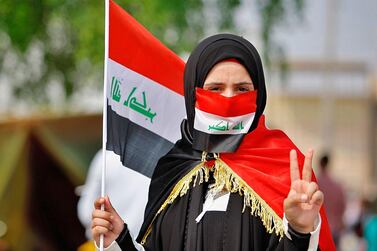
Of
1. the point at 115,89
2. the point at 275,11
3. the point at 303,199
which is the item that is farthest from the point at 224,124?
the point at 275,11

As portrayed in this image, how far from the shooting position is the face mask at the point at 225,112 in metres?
4.96

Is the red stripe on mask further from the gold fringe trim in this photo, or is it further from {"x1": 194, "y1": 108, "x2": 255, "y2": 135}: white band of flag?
the gold fringe trim

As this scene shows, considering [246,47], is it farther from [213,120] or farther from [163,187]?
[163,187]

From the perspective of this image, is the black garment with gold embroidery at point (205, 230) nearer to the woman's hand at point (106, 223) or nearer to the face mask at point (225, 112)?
the woman's hand at point (106, 223)

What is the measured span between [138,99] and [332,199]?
327 inches

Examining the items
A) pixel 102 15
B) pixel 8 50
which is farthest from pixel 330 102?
pixel 102 15

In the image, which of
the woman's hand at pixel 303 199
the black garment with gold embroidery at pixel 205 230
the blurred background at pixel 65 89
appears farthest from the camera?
the blurred background at pixel 65 89

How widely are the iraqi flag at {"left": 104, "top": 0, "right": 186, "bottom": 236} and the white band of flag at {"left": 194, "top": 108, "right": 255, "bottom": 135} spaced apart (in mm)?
549

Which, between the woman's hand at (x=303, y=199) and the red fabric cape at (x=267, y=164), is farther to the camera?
the red fabric cape at (x=267, y=164)

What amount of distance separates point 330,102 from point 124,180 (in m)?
24.9

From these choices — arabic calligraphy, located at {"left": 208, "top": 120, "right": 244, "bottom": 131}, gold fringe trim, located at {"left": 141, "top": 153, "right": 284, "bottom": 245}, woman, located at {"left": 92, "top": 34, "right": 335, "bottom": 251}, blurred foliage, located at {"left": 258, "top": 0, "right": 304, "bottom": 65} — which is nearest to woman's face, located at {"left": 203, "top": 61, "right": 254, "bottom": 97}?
woman, located at {"left": 92, "top": 34, "right": 335, "bottom": 251}

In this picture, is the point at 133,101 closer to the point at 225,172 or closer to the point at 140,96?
the point at 140,96

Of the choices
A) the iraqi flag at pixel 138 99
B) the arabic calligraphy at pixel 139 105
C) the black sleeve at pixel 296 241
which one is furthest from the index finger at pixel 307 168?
the arabic calligraphy at pixel 139 105

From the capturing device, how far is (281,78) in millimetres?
17031
